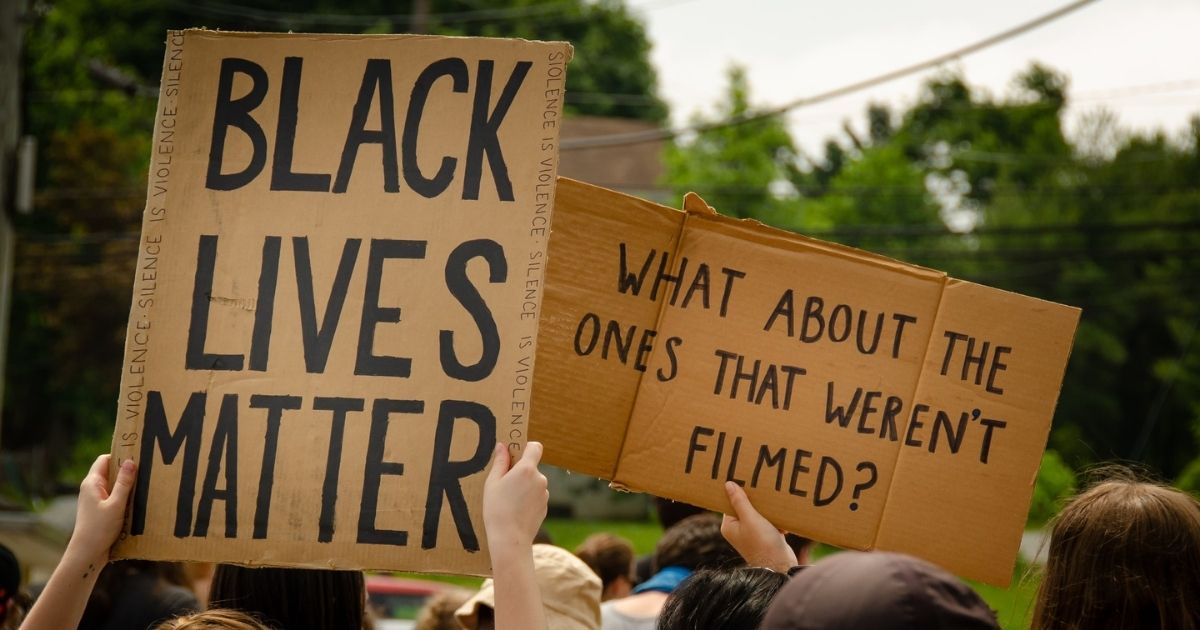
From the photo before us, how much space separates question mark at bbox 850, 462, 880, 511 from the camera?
10.2ft

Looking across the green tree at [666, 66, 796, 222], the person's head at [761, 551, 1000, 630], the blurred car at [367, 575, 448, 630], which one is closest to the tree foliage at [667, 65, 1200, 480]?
the green tree at [666, 66, 796, 222]

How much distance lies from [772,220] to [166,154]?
41352 mm

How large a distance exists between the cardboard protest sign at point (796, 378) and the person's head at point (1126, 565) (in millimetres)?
599

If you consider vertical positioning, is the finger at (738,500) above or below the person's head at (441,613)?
above

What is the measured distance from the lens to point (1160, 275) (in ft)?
138

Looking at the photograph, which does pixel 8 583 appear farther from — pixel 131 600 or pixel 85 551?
pixel 85 551

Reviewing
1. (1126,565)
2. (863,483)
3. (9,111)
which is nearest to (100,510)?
(863,483)

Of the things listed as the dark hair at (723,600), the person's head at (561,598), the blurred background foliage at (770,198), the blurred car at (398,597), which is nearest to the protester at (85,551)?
the dark hair at (723,600)

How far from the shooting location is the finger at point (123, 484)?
246cm

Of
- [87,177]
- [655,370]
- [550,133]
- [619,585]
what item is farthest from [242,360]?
[87,177]

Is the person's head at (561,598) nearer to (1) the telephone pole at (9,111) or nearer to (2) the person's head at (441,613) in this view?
(2) the person's head at (441,613)

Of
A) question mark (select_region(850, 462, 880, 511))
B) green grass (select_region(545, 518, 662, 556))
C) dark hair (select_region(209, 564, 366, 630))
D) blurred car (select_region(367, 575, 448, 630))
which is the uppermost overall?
question mark (select_region(850, 462, 880, 511))

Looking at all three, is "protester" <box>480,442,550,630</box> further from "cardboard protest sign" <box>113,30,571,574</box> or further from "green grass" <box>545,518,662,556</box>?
"green grass" <box>545,518,662,556</box>

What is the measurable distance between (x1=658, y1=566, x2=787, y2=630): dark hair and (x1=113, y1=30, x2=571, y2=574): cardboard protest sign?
39 centimetres
